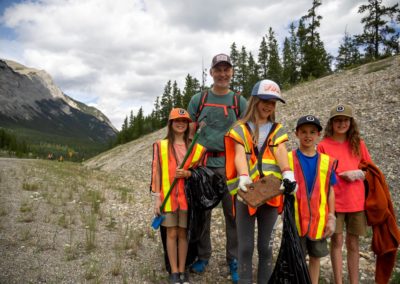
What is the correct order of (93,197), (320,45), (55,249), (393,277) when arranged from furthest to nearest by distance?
(320,45)
(93,197)
(55,249)
(393,277)

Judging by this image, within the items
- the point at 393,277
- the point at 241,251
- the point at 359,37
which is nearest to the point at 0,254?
the point at 241,251

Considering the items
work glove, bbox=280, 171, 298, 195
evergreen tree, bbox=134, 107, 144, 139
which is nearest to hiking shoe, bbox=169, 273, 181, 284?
work glove, bbox=280, 171, 298, 195

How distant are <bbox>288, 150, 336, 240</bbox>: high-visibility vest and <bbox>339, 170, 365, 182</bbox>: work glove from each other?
0.30 meters

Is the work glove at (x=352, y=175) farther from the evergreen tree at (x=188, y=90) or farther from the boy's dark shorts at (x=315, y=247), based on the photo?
the evergreen tree at (x=188, y=90)

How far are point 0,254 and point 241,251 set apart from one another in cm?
376

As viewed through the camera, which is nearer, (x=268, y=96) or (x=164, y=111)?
(x=268, y=96)

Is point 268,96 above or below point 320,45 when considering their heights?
below

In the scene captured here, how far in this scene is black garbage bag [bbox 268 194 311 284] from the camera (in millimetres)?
2492

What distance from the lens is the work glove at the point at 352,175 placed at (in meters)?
3.37

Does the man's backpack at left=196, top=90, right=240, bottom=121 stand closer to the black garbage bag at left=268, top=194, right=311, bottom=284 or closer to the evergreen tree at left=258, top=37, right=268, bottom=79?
the black garbage bag at left=268, top=194, right=311, bottom=284

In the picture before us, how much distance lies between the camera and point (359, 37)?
32.0m

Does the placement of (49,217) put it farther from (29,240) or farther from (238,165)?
(238,165)

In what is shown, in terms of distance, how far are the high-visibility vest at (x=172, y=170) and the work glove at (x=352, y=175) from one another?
1781 mm

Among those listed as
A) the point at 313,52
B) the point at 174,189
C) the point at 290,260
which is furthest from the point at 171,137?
the point at 313,52
